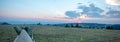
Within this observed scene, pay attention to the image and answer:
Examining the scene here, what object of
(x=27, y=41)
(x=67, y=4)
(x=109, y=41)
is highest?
(x=67, y=4)

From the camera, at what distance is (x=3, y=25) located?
14188 millimetres

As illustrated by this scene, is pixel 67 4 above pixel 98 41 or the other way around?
above

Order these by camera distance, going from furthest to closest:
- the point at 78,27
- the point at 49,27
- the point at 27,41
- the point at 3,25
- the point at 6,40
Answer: the point at 78,27 < the point at 49,27 < the point at 3,25 < the point at 6,40 < the point at 27,41

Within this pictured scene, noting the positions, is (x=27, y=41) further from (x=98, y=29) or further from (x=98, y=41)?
(x=98, y=29)

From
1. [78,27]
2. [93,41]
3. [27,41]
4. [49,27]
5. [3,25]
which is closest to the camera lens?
[27,41]

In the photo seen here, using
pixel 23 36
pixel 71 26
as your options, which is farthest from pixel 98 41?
pixel 23 36

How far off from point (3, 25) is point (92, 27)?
6622 mm

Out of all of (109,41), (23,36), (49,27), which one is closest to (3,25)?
(49,27)

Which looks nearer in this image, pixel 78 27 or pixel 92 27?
pixel 92 27

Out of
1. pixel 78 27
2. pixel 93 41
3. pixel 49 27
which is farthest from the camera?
pixel 78 27

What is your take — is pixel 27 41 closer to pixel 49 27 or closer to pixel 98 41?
pixel 98 41

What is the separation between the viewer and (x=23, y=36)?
6.29ft

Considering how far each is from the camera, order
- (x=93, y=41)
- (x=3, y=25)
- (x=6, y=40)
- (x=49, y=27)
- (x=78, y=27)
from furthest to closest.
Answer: (x=78, y=27) → (x=49, y=27) → (x=3, y=25) → (x=93, y=41) → (x=6, y=40)

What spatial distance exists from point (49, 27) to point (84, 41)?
19.0ft
